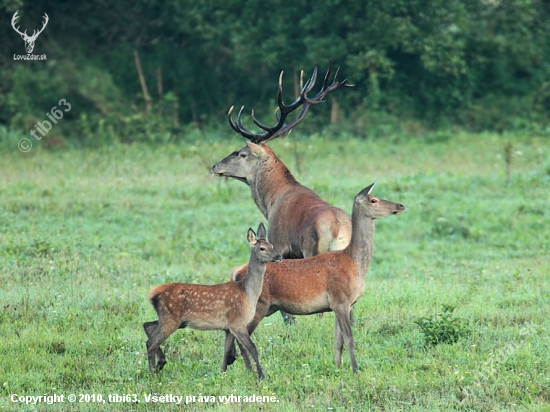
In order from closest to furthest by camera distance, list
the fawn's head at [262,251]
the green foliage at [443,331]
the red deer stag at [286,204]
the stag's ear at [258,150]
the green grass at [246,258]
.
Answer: the green grass at [246,258] → the fawn's head at [262,251] → the green foliage at [443,331] → the red deer stag at [286,204] → the stag's ear at [258,150]

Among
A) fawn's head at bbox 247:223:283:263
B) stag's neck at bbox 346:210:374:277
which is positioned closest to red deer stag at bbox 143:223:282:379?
fawn's head at bbox 247:223:283:263

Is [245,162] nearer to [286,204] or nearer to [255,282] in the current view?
[286,204]

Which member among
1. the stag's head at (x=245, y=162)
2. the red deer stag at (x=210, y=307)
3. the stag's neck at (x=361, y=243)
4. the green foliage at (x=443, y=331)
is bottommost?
the green foliage at (x=443, y=331)

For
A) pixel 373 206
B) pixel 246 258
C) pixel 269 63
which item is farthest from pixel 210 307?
pixel 269 63

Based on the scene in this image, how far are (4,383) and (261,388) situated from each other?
1725 mm

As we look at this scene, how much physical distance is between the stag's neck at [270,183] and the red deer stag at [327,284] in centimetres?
236

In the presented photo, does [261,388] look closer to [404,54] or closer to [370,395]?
[370,395]

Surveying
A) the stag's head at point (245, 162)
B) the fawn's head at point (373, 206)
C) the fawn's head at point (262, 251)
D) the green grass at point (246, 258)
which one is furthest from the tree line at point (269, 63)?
the fawn's head at point (262, 251)

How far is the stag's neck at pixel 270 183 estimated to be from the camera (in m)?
9.23

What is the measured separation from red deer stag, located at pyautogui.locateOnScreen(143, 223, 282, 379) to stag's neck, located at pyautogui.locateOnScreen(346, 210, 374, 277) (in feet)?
2.12

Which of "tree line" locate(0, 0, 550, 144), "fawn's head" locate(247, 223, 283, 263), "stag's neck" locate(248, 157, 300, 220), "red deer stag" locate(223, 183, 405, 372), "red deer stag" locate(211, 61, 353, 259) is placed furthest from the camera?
"tree line" locate(0, 0, 550, 144)

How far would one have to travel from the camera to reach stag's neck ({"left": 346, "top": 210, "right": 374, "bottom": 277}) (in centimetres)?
678

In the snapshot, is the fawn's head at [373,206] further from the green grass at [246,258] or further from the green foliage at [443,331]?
the green grass at [246,258]

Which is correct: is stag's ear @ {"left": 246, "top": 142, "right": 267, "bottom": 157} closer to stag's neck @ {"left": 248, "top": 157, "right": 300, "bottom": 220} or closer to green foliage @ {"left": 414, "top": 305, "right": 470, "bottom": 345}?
stag's neck @ {"left": 248, "top": 157, "right": 300, "bottom": 220}
